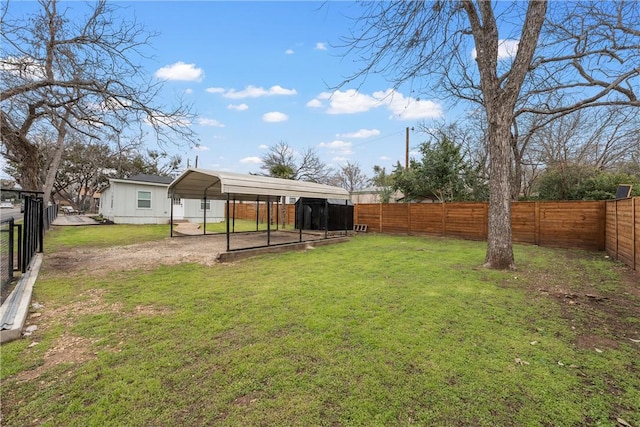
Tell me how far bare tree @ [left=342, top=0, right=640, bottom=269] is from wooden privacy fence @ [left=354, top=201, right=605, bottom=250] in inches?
126

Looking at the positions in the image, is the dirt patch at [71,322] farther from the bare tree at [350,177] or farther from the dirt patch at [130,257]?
the bare tree at [350,177]

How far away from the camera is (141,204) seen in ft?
54.5

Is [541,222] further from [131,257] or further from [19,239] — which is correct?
[19,239]

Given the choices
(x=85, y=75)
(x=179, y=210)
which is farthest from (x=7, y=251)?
(x=179, y=210)

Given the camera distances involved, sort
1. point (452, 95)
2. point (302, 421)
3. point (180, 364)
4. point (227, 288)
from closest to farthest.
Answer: point (302, 421)
point (180, 364)
point (227, 288)
point (452, 95)

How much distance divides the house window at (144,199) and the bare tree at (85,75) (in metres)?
9.54

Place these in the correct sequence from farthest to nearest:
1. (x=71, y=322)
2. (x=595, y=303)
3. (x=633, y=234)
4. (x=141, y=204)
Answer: (x=141, y=204), (x=633, y=234), (x=595, y=303), (x=71, y=322)

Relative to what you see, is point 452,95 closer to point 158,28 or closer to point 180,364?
point 158,28

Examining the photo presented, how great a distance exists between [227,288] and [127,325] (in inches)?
62.7

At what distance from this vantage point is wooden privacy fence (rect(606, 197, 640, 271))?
5.58 m

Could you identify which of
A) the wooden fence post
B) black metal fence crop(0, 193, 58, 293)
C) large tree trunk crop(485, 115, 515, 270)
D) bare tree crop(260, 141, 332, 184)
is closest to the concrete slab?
black metal fence crop(0, 193, 58, 293)

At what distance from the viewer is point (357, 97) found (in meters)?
6.28

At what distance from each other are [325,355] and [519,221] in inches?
399

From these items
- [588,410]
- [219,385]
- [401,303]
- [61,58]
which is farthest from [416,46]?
[61,58]
